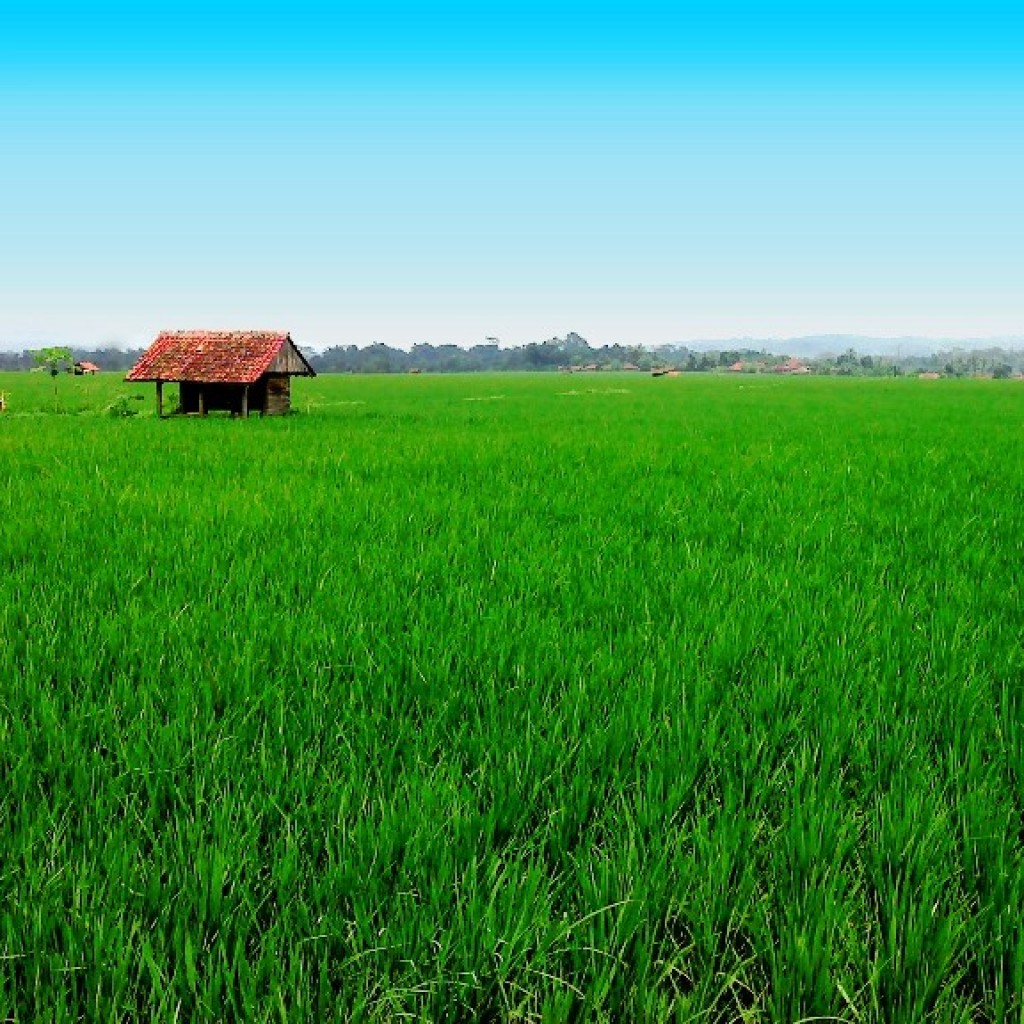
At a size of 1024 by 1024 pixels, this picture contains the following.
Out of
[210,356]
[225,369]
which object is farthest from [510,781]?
[210,356]

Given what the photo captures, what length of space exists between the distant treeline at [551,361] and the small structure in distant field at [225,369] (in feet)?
374

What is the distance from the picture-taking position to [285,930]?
1334mm

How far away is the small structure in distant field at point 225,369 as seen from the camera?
18297 mm

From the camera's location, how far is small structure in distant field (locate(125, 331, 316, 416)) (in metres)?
18.3

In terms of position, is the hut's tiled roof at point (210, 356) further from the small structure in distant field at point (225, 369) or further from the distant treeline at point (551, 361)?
the distant treeline at point (551, 361)

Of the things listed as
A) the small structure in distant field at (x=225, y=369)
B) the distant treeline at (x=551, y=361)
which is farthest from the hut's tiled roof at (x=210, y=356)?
the distant treeline at (x=551, y=361)

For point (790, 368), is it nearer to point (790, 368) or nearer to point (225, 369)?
point (790, 368)

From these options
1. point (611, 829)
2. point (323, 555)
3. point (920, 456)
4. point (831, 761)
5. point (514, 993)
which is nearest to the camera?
point (514, 993)

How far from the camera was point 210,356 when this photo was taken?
18.8 metres

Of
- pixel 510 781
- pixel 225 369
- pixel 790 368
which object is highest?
pixel 790 368

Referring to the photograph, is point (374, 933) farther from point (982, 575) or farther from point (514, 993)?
point (982, 575)

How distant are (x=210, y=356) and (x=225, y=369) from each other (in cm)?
81

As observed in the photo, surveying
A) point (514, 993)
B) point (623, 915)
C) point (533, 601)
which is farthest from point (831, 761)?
point (533, 601)

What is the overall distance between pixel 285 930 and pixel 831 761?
1.46 m
